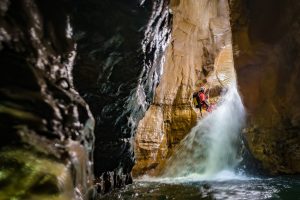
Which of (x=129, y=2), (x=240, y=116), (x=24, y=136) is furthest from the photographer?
(x=240, y=116)

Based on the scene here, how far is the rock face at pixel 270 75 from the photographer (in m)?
10.9

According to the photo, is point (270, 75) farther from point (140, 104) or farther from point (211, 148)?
point (140, 104)

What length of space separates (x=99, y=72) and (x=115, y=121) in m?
1.59

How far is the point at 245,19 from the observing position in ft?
39.8

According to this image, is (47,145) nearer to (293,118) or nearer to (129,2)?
(129,2)

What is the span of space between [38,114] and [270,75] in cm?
899

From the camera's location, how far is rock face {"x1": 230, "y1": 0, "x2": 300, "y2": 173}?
1088 centimetres

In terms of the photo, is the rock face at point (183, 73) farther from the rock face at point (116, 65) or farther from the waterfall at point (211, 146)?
the rock face at point (116, 65)

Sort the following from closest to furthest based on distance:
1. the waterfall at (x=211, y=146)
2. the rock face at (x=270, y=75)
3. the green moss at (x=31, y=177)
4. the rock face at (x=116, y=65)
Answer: the green moss at (x=31, y=177), the rock face at (x=116, y=65), the rock face at (x=270, y=75), the waterfall at (x=211, y=146)

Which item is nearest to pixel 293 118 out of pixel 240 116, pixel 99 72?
pixel 240 116

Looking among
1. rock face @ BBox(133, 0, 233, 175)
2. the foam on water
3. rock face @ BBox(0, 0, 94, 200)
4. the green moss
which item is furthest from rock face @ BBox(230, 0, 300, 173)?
the green moss

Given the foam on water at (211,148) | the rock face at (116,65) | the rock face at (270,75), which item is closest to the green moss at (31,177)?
the rock face at (116,65)

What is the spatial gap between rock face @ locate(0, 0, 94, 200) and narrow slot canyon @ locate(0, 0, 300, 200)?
1 centimetres

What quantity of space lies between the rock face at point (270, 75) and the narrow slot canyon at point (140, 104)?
0.03 meters
